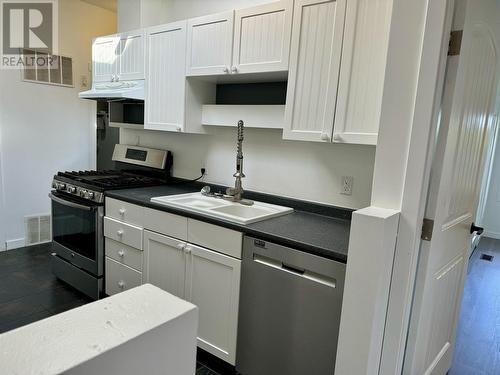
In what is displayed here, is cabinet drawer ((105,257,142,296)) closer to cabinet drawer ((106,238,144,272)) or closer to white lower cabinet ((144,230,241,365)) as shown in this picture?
cabinet drawer ((106,238,144,272))

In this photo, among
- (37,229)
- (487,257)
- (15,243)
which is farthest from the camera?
(487,257)

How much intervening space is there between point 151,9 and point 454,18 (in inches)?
100

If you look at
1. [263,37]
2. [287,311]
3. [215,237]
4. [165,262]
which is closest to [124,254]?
[165,262]

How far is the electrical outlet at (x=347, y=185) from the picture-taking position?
6.93 feet

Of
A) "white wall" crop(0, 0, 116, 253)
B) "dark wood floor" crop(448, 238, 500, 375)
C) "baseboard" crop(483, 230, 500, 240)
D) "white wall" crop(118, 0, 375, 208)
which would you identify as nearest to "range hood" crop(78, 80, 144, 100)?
"white wall" crop(118, 0, 375, 208)

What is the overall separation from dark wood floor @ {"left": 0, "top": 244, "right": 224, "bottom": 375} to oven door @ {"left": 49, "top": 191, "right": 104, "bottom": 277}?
287 mm

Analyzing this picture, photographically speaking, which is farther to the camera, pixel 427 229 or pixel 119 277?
pixel 119 277

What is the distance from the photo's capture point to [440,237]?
1.50 metres

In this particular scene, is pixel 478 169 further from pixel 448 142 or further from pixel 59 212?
pixel 59 212

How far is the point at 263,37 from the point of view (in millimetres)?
2051

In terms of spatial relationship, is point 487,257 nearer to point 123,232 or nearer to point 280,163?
point 280,163

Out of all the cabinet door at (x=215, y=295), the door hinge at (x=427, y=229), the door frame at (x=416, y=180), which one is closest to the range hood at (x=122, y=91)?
the cabinet door at (x=215, y=295)

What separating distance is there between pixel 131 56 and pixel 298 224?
6.59ft

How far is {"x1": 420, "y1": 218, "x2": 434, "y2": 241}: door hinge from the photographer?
139 cm
